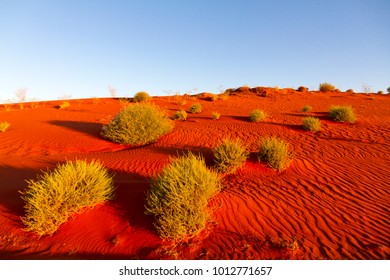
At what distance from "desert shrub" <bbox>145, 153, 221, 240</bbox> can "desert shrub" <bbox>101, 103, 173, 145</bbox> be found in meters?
5.82

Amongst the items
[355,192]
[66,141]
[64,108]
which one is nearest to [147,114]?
[66,141]

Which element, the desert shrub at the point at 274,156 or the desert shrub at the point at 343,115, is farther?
the desert shrub at the point at 343,115

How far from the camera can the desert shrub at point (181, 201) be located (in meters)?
4.14

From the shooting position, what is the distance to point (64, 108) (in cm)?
2083

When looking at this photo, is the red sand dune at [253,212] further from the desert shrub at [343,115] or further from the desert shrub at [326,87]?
the desert shrub at [326,87]

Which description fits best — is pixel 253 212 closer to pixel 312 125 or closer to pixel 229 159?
pixel 229 159

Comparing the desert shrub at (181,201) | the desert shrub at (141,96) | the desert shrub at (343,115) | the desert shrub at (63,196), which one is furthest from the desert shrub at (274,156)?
the desert shrub at (141,96)

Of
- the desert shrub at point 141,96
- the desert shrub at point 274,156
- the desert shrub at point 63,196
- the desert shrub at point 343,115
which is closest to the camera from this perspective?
the desert shrub at point 63,196

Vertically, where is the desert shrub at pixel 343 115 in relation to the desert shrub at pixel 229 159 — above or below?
above

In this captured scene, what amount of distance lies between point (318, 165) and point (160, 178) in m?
4.65

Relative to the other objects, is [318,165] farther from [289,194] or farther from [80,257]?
[80,257]

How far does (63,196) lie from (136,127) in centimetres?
607

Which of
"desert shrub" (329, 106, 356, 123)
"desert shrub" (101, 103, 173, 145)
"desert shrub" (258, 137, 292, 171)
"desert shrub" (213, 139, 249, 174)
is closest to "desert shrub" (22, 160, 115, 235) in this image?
"desert shrub" (213, 139, 249, 174)

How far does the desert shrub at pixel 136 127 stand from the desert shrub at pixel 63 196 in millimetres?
5227
